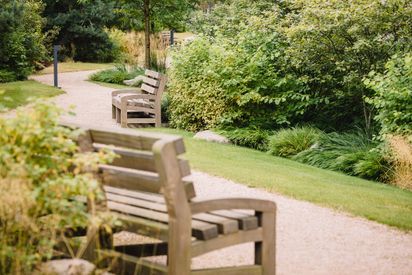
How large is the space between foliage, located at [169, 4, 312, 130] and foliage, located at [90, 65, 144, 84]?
786cm

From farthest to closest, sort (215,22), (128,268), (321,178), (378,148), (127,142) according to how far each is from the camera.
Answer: (215,22) < (378,148) < (321,178) < (128,268) < (127,142)

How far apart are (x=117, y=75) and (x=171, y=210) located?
→ 19.1 meters

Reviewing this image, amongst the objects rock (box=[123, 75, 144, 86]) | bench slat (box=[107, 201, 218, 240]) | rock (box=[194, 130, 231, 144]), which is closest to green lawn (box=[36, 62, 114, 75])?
rock (box=[123, 75, 144, 86])

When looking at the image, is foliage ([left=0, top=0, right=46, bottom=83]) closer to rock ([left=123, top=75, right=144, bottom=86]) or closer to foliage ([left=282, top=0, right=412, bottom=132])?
rock ([left=123, top=75, right=144, bottom=86])

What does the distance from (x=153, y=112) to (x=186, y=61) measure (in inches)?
50.9

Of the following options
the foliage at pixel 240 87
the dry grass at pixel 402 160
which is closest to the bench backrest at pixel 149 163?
the dry grass at pixel 402 160

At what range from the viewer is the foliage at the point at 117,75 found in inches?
907

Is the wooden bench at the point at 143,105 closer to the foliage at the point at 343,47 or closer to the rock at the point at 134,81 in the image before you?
the foliage at the point at 343,47

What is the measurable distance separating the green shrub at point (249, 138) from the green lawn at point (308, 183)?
2.92ft

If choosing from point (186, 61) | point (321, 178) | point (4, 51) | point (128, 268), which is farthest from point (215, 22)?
point (128, 268)

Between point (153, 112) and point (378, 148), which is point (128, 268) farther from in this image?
point (153, 112)

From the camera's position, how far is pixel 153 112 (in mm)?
15086

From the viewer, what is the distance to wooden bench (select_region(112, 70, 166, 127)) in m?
14.7

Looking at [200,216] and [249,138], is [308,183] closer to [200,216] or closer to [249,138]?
[249,138]
